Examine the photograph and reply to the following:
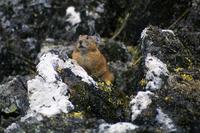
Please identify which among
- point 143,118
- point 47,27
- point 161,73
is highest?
point 47,27

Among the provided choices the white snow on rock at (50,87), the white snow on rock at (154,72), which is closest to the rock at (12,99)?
the white snow on rock at (50,87)

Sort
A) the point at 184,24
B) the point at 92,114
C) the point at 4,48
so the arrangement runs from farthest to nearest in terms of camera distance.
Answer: the point at 4,48 < the point at 184,24 < the point at 92,114

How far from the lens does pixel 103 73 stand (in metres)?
6.93

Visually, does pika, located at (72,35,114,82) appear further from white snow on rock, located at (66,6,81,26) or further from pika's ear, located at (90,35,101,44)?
white snow on rock, located at (66,6,81,26)

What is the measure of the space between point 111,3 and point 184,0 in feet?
4.00

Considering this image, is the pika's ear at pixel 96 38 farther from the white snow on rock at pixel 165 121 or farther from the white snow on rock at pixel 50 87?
the white snow on rock at pixel 165 121

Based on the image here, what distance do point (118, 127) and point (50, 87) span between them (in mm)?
927

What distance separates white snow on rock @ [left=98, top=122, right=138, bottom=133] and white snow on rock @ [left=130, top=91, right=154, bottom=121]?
11 centimetres

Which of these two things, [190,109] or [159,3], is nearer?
Answer: [190,109]

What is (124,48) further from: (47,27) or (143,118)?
(143,118)

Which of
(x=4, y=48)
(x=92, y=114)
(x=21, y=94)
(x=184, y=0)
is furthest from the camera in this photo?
(x=4, y=48)

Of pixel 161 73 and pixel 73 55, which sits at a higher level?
pixel 73 55

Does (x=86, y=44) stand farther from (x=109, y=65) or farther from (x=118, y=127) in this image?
(x=118, y=127)

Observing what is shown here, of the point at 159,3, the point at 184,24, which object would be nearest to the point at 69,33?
the point at 159,3
